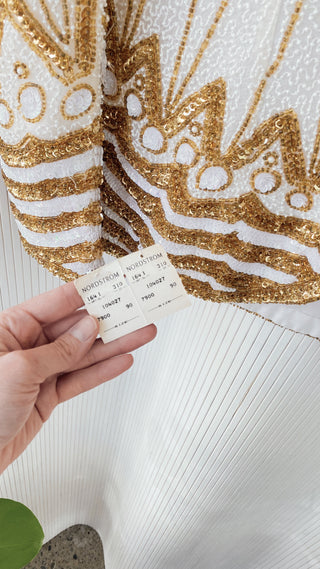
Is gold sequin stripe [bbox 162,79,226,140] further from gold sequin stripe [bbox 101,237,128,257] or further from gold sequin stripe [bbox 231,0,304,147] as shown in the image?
gold sequin stripe [bbox 101,237,128,257]

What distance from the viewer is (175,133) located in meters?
0.27

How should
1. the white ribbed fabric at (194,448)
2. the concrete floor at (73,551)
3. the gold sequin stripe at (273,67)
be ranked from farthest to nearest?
the concrete floor at (73,551), the white ribbed fabric at (194,448), the gold sequin stripe at (273,67)

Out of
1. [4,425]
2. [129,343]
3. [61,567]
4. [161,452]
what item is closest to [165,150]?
[129,343]

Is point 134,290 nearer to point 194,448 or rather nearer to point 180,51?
point 180,51

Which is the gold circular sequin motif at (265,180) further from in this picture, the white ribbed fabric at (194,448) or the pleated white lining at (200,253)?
the white ribbed fabric at (194,448)

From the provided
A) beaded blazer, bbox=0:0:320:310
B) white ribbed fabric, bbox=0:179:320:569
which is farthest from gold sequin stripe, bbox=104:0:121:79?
white ribbed fabric, bbox=0:179:320:569

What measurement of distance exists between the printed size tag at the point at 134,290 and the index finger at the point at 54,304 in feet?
0.10

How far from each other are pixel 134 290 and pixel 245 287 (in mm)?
85

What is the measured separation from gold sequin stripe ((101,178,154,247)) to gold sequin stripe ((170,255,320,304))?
29 millimetres

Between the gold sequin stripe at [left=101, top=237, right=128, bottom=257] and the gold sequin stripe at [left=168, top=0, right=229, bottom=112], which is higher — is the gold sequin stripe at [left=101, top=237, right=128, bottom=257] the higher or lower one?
the lower one

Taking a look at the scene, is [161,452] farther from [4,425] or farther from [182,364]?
[4,425]

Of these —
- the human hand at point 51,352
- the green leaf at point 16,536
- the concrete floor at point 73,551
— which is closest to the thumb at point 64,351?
the human hand at point 51,352

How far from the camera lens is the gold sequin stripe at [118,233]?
1.18 ft

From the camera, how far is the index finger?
14.2 inches
